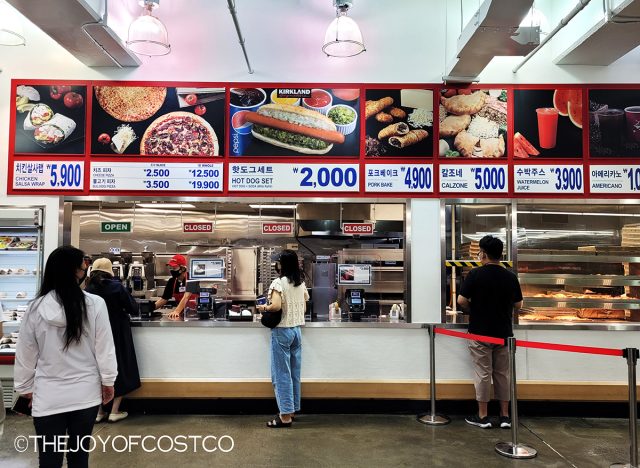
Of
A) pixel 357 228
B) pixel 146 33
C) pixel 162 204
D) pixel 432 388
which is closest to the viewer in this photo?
pixel 146 33

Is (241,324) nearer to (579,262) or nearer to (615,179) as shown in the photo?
(579,262)

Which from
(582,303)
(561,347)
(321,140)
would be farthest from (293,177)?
(582,303)

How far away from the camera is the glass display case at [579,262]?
551cm

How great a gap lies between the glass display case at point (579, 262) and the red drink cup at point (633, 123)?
798 millimetres

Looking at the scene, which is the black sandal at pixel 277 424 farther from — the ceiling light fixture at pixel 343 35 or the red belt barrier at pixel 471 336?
the ceiling light fixture at pixel 343 35

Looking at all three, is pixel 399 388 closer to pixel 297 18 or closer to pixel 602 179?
pixel 602 179

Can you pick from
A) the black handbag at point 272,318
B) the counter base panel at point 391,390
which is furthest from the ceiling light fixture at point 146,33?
the counter base panel at point 391,390

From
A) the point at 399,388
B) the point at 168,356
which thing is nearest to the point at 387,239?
the point at 399,388


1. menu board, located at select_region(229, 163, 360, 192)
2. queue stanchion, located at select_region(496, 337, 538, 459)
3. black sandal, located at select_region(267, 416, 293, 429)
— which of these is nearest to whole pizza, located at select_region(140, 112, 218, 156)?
menu board, located at select_region(229, 163, 360, 192)

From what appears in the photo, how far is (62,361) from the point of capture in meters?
2.50

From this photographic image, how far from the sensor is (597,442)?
4.36 meters

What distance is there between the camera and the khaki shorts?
468cm

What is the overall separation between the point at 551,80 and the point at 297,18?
9.70ft

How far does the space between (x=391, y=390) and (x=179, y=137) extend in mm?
3586
